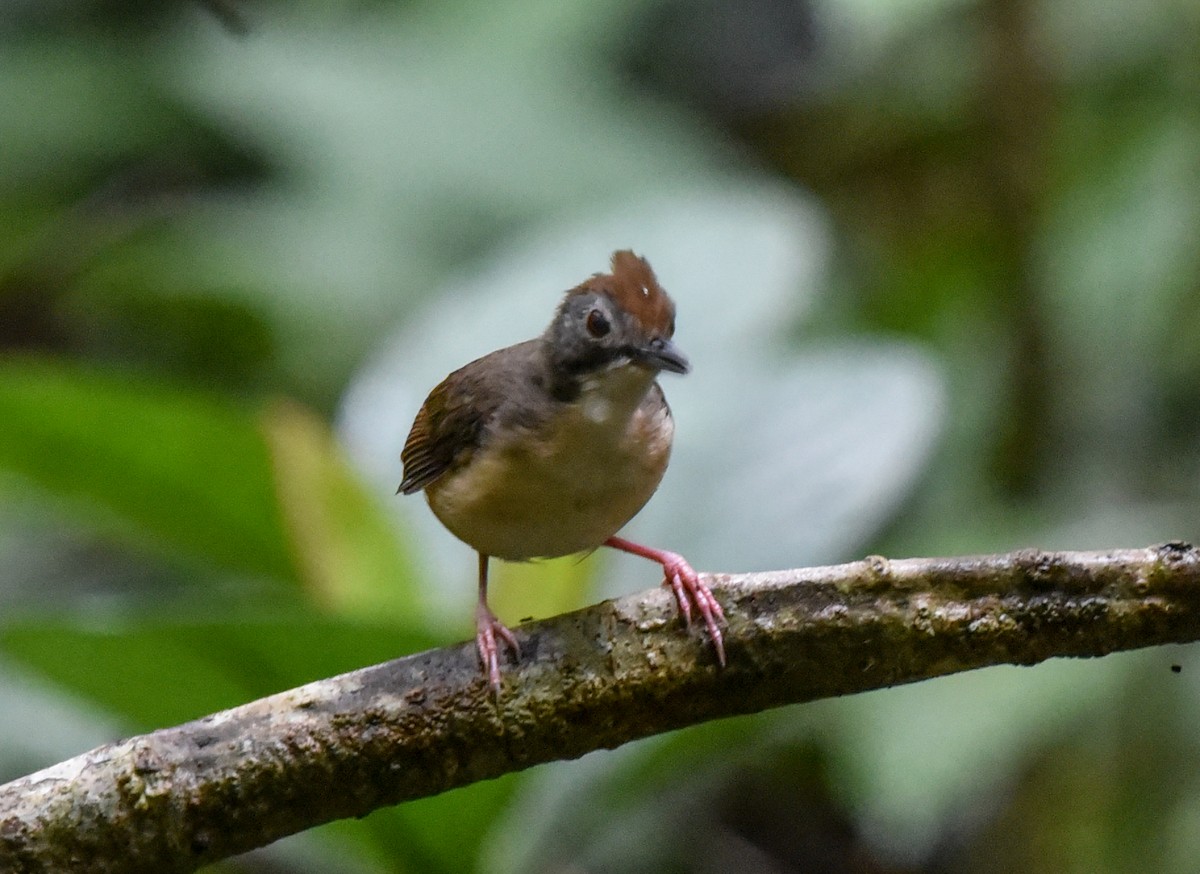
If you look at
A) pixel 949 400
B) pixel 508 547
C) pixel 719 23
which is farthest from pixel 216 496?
pixel 719 23

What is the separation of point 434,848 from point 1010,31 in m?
3.51

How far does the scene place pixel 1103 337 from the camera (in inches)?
→ 195

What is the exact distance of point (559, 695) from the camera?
7.39 ft

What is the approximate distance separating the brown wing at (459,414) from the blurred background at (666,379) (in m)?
0.31

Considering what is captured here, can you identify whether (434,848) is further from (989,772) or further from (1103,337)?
(1103,337)

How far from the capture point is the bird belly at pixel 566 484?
259 centimetres

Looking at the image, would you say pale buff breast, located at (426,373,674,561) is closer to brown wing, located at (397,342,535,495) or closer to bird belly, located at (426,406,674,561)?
bird belly, located at (426,406,674,561)

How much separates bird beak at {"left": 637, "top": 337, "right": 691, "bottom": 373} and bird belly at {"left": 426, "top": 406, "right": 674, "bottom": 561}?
128 millimetres

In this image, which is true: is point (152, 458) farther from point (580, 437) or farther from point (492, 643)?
point (492, 643)

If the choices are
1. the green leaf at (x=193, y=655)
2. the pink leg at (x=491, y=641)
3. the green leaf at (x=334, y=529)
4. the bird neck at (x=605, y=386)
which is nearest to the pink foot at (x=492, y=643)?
the pink leg at (x=491, y=641)

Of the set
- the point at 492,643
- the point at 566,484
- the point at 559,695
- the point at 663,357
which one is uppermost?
the point at 663,357

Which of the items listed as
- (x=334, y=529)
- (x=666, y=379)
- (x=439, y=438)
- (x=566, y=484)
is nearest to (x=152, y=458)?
(x=334, y=529)

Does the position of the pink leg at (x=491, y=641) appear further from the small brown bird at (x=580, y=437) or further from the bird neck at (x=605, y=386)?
the bird neck at (x=605, y=386)

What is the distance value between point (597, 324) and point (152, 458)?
1.24 meters
